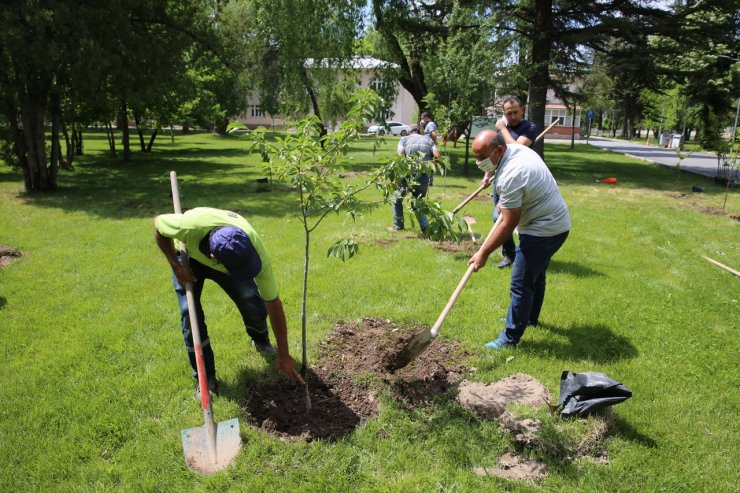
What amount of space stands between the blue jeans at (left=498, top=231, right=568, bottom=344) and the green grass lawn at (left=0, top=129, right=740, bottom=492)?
0.83 feet

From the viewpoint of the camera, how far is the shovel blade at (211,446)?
2762 mm

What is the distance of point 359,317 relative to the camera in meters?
4.70

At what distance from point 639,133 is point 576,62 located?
48.5 meters

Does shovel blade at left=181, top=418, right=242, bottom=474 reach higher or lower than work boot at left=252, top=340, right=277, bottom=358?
lower

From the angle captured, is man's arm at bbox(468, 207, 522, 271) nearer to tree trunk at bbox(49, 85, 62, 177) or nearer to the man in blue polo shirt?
the man in blue polo shirt

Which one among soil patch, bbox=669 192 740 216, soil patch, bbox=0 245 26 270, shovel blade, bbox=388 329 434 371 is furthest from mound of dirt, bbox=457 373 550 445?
soil patch, bbox=669 192 740 216

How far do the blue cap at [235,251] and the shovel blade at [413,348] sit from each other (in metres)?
1.35

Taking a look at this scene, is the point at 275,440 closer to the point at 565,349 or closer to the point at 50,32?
the point at 565,349

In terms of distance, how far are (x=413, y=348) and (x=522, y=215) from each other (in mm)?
1449

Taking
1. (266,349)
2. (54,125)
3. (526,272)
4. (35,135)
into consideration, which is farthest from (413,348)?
Answer: (54,125)

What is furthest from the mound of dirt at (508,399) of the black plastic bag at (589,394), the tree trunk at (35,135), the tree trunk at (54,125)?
the tree trunk at (54,125)

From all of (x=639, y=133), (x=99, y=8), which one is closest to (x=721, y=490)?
(x=99, y=8)

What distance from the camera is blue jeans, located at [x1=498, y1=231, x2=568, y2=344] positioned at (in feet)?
12.5

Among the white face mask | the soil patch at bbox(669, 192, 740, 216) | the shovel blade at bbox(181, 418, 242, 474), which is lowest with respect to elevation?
the shovel blade at bbox(181, 418, 242, 474)
